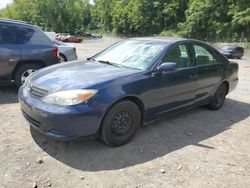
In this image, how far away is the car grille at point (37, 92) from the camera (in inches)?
167

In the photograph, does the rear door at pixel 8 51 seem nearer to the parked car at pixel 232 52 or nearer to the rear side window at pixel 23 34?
the rear side window at pixel 23 34

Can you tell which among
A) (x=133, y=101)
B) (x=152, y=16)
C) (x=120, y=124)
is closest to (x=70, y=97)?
(x=120, y=124)

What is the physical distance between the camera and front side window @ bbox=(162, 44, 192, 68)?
5.26 meters

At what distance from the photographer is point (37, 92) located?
435cm

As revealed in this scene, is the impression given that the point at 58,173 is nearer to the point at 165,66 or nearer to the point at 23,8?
the point at 165,66

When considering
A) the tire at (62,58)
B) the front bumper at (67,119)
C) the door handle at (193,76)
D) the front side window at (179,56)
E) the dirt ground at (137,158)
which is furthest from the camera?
the tire at (62,58)

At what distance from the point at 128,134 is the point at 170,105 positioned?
106cm

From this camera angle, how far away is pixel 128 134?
4.65 m

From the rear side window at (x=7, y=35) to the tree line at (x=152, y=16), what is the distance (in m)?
39.2

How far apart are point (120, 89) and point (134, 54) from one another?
1.17m

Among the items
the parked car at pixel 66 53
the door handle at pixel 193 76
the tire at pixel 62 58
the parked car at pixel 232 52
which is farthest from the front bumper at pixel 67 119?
the parked car at pixel 232 52

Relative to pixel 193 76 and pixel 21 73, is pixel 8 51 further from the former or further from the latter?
pixel 193 76

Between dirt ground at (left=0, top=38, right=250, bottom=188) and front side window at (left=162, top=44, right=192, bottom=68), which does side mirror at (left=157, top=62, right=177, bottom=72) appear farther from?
dirt ground at (left=0, top=38, right=250, bottom=188)

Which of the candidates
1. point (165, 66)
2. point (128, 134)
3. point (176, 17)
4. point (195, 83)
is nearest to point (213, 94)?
point (195, 83)
